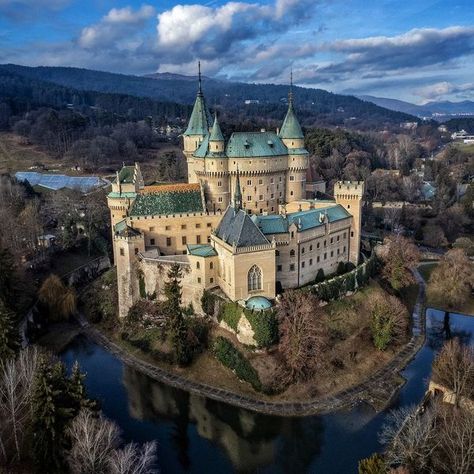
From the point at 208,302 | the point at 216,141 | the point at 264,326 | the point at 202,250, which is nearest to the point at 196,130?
the point at 216,141

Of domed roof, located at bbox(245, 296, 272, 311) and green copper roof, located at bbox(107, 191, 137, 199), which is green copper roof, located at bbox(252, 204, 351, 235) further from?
green copper roof, located at bbox(107, 191, 137, 199)

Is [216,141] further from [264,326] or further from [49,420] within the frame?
[49,420]

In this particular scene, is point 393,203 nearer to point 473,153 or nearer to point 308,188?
point 308,188

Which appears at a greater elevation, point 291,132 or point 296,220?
point 291,132

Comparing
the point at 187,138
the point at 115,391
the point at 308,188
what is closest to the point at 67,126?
the point at 187,138

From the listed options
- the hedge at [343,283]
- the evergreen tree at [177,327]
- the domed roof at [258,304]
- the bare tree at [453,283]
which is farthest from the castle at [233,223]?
the bare tree at [453,283]

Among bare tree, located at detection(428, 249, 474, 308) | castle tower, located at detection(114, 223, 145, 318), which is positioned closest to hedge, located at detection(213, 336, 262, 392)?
castle tower, located at detection(114, 223, 145, 318)

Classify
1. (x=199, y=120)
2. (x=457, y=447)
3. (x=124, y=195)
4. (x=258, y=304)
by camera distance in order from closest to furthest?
1. (x=457, y=447)
2. (x=258, y=304)
3. (x=124, y=195)
4. (x=199, y=120)
